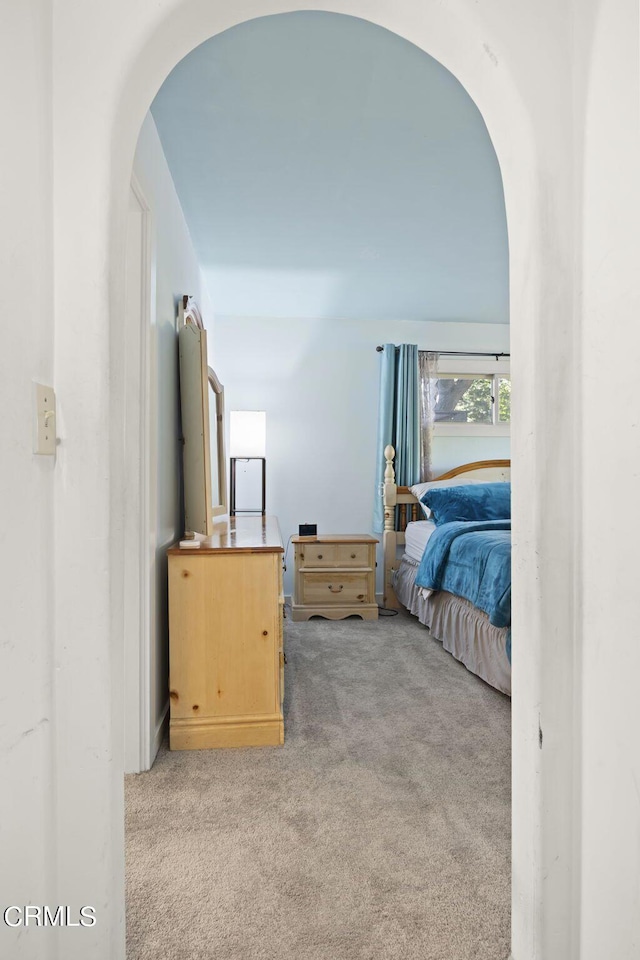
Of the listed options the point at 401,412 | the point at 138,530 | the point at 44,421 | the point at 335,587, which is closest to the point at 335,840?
the point at 138,530

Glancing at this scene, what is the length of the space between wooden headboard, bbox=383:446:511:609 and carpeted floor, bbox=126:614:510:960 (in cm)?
191

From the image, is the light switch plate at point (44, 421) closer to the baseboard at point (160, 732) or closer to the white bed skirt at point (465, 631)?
the baseboard at point (160, 732)

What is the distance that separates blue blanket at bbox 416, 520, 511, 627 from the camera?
Answer: 274 centimetres

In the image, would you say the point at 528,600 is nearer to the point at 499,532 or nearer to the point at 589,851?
the point at 589,851

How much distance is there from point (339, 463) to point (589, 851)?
3.93m

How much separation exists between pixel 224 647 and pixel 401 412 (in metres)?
2.97

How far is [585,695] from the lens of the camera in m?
1.07

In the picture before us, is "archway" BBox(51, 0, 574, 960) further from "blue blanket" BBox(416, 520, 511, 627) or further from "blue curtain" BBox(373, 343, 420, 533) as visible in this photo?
"blue curtain" BBox(373, 343, 420, 533)

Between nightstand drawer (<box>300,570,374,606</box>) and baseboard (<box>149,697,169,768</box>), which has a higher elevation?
nightstand drawer (<box>300,570,374,606</box>)

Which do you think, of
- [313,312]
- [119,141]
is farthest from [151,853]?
[313,312]

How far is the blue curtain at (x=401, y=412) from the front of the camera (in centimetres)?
477

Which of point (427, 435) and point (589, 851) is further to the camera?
point (427, 435)

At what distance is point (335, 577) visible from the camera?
432 cm

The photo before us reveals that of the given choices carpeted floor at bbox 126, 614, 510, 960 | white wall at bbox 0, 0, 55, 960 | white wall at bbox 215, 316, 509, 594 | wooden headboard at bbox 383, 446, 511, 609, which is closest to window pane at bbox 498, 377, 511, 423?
wooden headboard at bbox 383, 446, 511, 609
